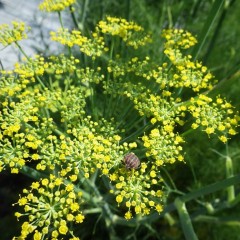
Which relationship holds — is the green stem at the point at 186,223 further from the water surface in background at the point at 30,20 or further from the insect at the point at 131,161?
the water surface in background at the point at 30,20

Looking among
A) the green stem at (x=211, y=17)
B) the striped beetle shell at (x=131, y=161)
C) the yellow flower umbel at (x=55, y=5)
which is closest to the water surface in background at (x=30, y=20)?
the yellow flower umbel at (x=55, y=5)

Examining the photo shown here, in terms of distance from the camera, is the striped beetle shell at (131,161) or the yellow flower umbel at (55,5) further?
the yellow flower umbel at (55,5)

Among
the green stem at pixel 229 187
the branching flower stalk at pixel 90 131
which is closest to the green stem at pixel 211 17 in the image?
the branching flower stalk at pixel 90 131

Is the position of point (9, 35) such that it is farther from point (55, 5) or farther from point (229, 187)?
point (229, 187)

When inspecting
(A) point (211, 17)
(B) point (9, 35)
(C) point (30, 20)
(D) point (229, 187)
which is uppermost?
(C) point (30, 20)

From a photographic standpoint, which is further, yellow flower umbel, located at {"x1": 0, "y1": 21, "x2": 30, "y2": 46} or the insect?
yellow flower umbel, located at {"x1": 0, "y1": 21, "x2": 30, "y2": 46}

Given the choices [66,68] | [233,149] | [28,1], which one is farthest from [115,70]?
[28,1]

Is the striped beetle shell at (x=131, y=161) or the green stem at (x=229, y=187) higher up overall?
the striped beetle shell at (x=131, y=161)

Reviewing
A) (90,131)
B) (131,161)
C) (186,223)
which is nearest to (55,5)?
(90,131)

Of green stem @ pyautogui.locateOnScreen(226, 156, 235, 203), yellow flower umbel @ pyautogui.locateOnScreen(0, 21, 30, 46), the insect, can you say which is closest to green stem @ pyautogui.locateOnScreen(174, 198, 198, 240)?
green stem @ pyautogui.locateOnScreen(226, 156, 235, 203)

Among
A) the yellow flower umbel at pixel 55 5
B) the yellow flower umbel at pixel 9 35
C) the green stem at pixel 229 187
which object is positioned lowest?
the green stem at pixel 229 187

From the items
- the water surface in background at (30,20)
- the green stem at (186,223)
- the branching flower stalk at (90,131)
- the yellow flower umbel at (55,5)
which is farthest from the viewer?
the water surface in background at (30,20)

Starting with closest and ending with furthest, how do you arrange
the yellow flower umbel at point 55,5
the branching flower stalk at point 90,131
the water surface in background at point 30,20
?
the branching flower stalk at point 90,131 → the yellow flower umbel at point 55,5 → the water surface in background at point 30,20

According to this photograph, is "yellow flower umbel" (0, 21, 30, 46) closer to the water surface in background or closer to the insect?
the insect
